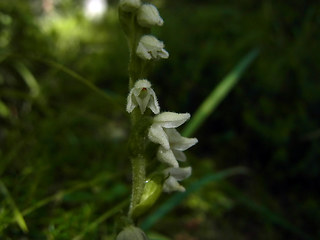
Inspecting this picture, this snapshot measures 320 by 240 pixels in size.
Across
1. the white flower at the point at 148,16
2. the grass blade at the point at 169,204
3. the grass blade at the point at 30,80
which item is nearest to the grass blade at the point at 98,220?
the grass blade at the point at 169,204

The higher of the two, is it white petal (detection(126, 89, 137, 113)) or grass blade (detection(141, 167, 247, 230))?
white petal (detection(126, 89, 137, 113))

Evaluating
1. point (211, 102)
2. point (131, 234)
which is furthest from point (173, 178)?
point (211, 102)

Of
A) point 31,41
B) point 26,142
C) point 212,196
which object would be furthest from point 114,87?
point 212,196

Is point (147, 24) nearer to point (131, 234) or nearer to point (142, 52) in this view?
point (142, 52)

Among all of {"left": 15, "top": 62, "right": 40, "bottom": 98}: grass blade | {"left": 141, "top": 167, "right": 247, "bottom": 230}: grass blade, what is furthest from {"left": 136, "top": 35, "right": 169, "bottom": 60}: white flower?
{"left": 15, "top": 62, "right": 40, "bottom": 98}: grass blade

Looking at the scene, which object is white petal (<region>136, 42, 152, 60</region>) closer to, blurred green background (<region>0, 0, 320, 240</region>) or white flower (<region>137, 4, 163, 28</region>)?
white flower (<region>137, 4, 163, 28</region>)

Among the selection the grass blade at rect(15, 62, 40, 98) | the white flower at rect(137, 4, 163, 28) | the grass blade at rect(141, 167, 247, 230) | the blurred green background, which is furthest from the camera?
the grass blade at rect(15, 62, 40, 98)

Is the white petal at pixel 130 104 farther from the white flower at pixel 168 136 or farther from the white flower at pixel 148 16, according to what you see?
the white flower at pixel 148 16
